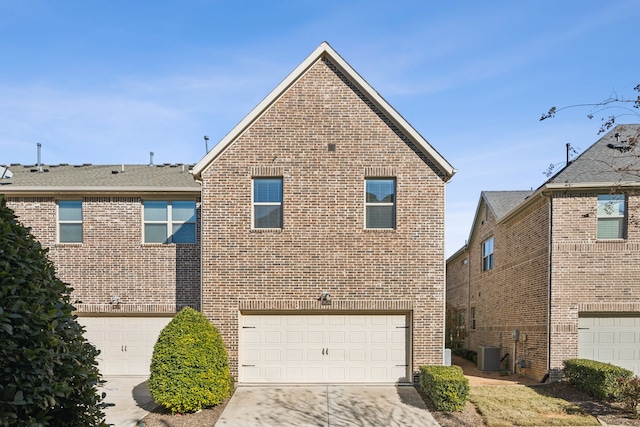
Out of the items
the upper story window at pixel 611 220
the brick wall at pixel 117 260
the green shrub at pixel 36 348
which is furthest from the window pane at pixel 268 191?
the upper story window at pixel 611 220

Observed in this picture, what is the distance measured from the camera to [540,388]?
1261 cm

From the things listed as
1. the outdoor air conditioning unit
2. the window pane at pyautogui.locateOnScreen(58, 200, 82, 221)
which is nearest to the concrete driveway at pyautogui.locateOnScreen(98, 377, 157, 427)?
the window pane at pyautogui.locateOnScreen(58, 200, 82, 221)

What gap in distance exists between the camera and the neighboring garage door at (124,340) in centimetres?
1388

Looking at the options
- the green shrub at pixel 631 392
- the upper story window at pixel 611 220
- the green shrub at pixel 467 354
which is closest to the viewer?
the green shrub at pixel 631 392

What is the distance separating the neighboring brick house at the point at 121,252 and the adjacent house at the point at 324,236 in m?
1.86

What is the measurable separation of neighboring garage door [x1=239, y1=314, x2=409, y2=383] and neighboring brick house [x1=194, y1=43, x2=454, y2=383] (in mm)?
28

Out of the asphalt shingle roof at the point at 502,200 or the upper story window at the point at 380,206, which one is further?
the asphalt shingle roof at the point at 502,200

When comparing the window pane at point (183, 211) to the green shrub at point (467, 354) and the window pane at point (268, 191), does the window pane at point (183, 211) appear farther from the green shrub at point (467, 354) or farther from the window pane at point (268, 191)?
the green shrub at point (467, 354)

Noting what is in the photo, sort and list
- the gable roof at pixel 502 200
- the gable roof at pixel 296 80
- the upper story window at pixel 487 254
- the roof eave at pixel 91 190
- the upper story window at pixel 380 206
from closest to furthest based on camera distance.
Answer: the gable roof at pixel 296 80 < the upper story window at pixel 380 206 < the roof eave at pixel 91 190 < the gable roof at pixel 502 200 < the upper story window at pixel 487 254

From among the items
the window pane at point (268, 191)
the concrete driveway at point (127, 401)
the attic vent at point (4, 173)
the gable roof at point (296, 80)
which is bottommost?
the concrete driveway at point (127, 401)

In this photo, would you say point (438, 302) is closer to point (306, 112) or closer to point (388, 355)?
point (388, 355)

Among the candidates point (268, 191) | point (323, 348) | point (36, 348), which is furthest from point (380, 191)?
point (36, 348)

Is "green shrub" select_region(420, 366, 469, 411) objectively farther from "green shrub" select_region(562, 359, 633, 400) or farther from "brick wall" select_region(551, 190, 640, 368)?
"brick wall" select_region(551, 190, 640, 368)

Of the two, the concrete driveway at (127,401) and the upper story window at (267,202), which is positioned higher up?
the upper story window at (267,202)
